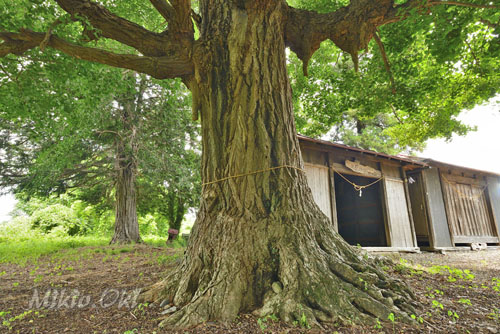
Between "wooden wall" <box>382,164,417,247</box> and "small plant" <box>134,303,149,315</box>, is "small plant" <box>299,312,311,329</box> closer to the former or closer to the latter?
"small plant" <box>134,303,149,315</box>

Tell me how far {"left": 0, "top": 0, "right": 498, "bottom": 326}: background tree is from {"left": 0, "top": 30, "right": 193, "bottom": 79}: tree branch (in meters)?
0.01

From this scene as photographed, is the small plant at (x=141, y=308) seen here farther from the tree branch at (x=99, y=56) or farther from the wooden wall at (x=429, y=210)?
the wooden wall at (x=429, y=210)

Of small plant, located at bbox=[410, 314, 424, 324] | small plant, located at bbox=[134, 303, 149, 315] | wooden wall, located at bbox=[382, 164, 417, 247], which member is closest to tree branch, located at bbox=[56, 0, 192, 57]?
small plant, located at bbox=[134, 303, 149, 315]

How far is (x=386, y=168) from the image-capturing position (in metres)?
9.62

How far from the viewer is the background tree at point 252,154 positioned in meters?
2.69

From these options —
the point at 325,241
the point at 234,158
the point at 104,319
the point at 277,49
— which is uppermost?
the point at 277,49

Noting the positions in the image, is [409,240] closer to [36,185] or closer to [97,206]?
[36,185]

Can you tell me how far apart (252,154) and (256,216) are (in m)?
0.76

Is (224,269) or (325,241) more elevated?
(325,241)

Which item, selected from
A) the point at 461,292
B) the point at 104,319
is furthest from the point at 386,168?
the point at 104,319

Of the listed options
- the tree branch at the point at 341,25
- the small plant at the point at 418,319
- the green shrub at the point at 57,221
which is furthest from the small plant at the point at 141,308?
the green shrub at the point at 57,221

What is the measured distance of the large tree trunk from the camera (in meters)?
2.63

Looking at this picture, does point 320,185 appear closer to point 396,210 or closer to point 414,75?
point 396,210

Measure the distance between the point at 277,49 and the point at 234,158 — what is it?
1.79 metres
